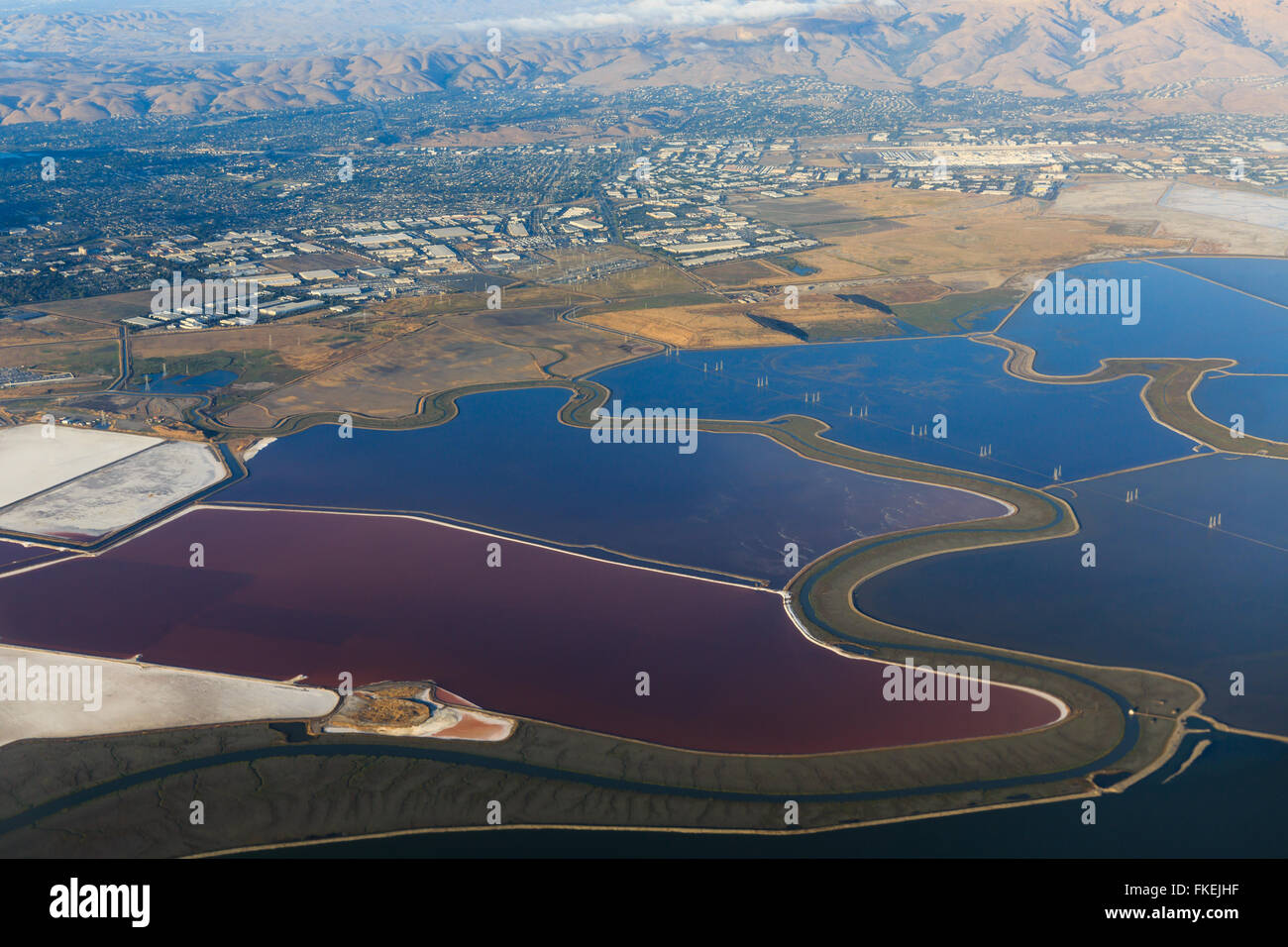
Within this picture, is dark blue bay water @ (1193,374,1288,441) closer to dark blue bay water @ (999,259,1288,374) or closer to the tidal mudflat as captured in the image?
dark blue bay water @ (999,259,1288,374)

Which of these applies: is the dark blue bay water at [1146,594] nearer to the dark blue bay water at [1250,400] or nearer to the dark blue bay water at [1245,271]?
the dark blue bay water at [1250,400]

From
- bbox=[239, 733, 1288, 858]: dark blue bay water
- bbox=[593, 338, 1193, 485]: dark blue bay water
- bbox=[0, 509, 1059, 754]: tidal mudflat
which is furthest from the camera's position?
bbox=[593, 338, 1193, 485]: dark blue bay water

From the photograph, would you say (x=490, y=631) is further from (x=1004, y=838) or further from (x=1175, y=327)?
(x=1175, y=327)

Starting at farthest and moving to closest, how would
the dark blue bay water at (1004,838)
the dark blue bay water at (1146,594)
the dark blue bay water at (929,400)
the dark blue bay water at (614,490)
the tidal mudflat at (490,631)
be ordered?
the dark blue bay water at (929,400)
the dark blue bay water at (614,490)
the dark blue bay water at (1146,594)
the tidal mudflat at (490,631)
the dark blue bay water at (1004,838)

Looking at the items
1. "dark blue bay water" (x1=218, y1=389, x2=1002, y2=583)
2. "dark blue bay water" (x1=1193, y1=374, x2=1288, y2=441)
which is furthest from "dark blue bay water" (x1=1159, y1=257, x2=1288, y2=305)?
"dark blue bay water" (x1=218, y1=389, x2=1002, y2=583)

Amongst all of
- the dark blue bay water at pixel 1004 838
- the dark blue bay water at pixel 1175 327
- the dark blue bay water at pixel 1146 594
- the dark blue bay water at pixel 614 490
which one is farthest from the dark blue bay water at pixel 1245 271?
the dark blue bay water at pixel 1004 838

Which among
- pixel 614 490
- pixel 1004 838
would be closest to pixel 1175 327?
pixel 614 490
